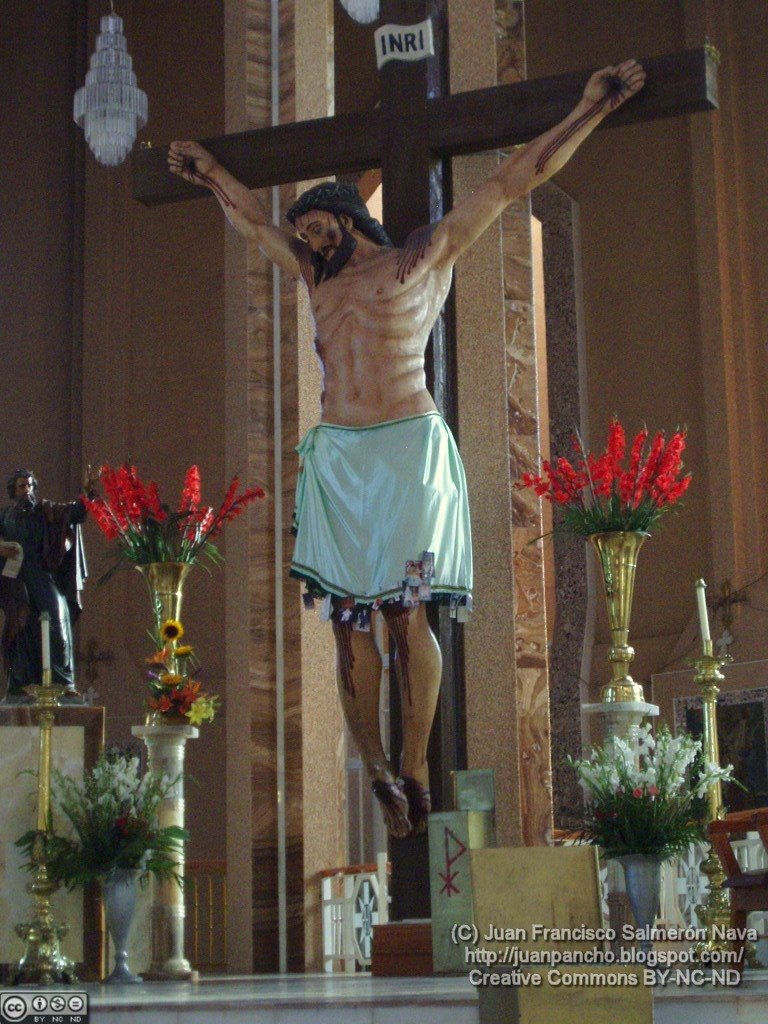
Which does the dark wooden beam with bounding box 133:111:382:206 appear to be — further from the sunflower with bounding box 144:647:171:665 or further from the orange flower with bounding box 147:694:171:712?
the orange flower with bounding box 147:694:171:712

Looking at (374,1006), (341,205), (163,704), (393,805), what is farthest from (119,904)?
(341,205)

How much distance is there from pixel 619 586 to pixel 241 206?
6.73 ft

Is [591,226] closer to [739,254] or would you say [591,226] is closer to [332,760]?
[739,254]

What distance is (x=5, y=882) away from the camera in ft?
21.6

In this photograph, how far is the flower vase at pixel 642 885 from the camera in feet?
18.4

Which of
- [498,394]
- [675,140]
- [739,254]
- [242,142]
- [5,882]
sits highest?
[675,140]

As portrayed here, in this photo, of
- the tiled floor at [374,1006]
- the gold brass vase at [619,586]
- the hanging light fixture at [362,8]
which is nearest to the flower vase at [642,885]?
the tiled floor at [374,1006]

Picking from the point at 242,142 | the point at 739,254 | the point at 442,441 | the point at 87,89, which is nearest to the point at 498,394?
the point at 442,441

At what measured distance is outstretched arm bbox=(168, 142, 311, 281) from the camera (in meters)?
6.48

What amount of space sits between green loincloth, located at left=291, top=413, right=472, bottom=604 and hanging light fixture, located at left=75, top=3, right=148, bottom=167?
4.60 m

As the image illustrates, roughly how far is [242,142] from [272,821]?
112 inches

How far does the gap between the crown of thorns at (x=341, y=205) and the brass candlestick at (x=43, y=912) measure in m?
1.92

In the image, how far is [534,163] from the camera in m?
6.20

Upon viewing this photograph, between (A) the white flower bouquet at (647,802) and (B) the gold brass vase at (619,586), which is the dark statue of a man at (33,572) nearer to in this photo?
(B) the gold brass vase at (619,586)
